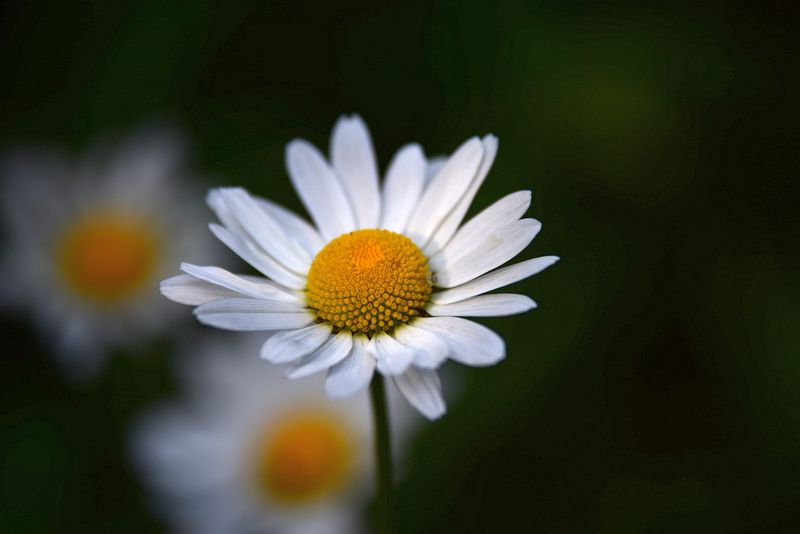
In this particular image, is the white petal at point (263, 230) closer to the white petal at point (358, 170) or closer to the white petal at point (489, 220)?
the white petal at point (358, 170)

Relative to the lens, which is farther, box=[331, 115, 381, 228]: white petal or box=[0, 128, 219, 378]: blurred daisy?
box=[0, 128, 219, 378]: blurred daisy

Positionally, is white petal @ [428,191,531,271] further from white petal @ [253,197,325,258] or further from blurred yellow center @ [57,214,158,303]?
blurred yellow center @ [57,214,158,303]

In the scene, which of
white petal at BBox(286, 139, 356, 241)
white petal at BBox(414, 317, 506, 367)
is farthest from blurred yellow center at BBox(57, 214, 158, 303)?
white petal at BBox(414, 317, 506, 367)

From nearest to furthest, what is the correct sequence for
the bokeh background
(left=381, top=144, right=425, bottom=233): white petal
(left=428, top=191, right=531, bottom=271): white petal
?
(left=428, top=191, right=531, bottom=271): white petal < (left=381, top=144, right=425, bottom=233): white petal < the bokeh background

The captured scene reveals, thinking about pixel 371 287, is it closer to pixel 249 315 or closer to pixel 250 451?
pixel 249 315

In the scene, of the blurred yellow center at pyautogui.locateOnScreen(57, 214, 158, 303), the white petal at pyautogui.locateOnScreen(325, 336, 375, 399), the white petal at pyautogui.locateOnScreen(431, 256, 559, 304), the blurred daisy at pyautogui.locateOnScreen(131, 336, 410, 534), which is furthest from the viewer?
the blurred yellow center at pyautogui.locateOnScreen(57, 214, 158, 303)
